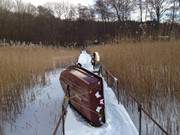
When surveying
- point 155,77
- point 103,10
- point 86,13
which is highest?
point 103,10

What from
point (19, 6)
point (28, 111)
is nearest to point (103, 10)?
point (19, 6)

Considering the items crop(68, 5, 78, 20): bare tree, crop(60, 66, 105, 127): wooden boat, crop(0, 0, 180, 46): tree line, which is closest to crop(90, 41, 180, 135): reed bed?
crop(60, 66, 105, 127): wooden boat

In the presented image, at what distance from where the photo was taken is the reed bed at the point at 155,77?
379 centimetres

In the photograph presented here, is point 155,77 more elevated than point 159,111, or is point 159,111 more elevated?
point 155,77

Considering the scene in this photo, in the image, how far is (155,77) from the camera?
184 inches

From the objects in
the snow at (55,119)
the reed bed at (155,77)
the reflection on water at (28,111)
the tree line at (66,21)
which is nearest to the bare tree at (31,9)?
the tree line at (66,21)

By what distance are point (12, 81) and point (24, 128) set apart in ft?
4.56

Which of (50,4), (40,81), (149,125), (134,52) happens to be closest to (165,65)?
(134,52)

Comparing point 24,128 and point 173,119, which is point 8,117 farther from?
point 173,119

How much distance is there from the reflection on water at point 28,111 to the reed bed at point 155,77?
130cm

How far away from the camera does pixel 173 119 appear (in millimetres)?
3459

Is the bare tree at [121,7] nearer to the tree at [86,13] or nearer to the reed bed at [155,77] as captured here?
the tree at [86,13]

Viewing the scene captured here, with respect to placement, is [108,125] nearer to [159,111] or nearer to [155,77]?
[159,111]

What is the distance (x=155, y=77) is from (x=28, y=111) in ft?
7.23
